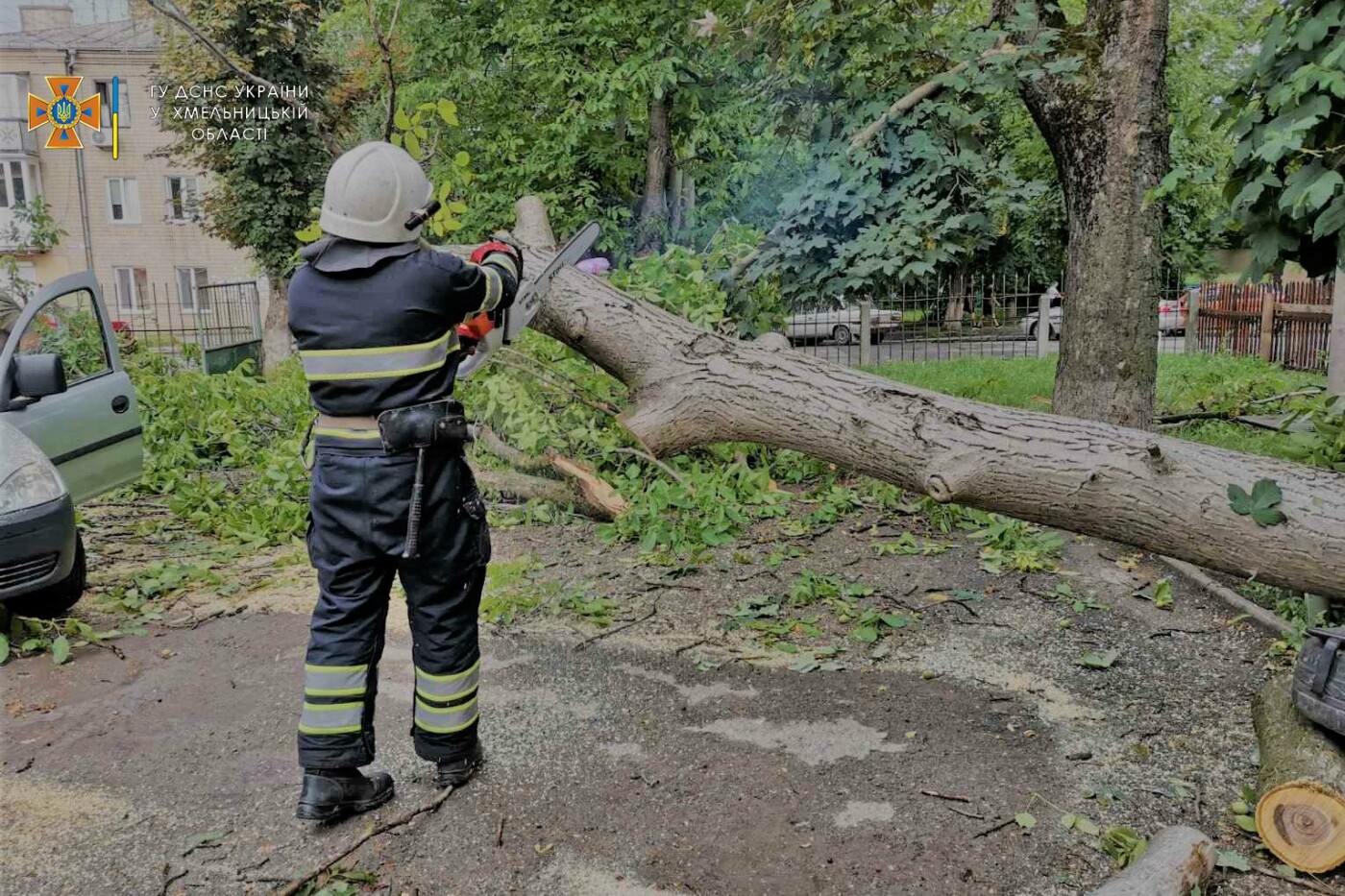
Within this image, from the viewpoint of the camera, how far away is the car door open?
173 inches

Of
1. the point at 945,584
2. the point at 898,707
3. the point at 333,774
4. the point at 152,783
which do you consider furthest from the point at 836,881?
the point at 945,584

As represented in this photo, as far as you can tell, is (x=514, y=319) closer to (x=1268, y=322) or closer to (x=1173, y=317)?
(x=1268, y=322)

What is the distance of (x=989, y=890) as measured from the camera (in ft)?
8.31

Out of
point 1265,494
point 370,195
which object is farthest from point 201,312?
point 1265,494

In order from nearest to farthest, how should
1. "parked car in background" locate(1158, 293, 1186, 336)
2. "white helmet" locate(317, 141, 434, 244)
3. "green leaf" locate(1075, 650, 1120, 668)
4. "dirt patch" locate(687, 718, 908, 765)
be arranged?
1. "white helmet" locate(317, 141, 434, 244)
2. "dirt patch" locate(687, 718, 908, 765)
3. "green leaf" locate(1075, 650, 1120, 668)
4. "parked car in background" locate(1158, 293, 1186, 336)

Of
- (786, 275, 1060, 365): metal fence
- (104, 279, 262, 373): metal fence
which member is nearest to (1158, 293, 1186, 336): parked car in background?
(786, 275, 1060, 365): metal fence

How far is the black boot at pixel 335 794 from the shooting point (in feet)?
9.51

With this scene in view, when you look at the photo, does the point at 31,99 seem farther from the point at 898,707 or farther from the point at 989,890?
the point at 989,890

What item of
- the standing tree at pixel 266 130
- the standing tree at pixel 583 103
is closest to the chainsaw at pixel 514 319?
the standing tree at pixel 583 103

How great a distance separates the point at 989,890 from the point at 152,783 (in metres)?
2.59

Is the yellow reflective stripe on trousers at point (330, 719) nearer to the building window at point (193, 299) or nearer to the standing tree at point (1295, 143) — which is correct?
the standing tree at point (1295, 143)

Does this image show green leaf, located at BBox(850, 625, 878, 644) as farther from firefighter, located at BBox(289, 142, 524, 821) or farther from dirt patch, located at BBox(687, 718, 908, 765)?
firefighter, located at BBox(289, 142, 524, 821)

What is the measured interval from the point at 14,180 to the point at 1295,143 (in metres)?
23.6

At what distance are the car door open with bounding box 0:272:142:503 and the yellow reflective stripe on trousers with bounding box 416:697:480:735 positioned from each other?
253 centimetres
